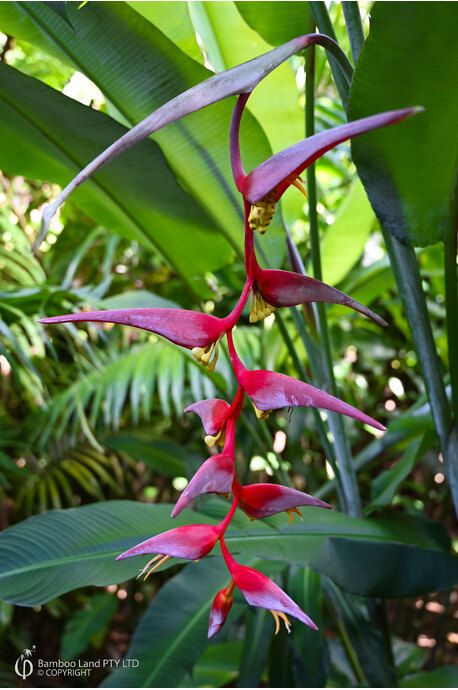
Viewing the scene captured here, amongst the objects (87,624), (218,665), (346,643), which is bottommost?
(87,624)

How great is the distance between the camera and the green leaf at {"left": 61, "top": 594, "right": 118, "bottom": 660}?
1119 mm

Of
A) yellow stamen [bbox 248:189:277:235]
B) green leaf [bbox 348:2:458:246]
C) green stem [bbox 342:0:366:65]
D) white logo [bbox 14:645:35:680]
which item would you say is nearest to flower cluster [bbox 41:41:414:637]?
yellow stamen [bbox 248:189:277:235]

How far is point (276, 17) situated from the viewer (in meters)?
0.40

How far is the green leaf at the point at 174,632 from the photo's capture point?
45cm

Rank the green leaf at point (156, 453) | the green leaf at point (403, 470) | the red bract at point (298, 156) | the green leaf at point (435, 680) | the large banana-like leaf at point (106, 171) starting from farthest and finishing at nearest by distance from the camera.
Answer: the green leaf at point (156, 453) → the green leaf at point (435, 680) → the green leaf at point (403, 470) → the large banana-like leaf at point (106, 171) → the red bract at point (298, 156)

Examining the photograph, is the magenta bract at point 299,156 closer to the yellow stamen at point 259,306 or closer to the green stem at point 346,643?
the yellow stamen at point 259,306

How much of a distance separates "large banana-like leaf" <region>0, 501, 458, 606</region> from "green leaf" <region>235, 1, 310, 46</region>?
38 cm

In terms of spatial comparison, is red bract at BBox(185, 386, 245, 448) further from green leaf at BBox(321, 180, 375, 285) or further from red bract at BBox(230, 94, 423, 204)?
green leaf at BBox(321, 180, 375, 285)

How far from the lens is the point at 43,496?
119 cm

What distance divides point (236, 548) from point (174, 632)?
5.3 inches

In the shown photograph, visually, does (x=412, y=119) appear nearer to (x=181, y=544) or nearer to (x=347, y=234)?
(x=181, y=544)

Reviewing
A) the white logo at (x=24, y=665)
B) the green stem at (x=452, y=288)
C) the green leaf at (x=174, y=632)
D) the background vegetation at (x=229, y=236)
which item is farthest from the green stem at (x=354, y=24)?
the white logo at (x=24, y=665)

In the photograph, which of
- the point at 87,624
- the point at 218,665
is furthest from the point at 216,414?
the point at 87,624

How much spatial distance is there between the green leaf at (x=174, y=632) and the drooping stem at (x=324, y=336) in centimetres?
15
